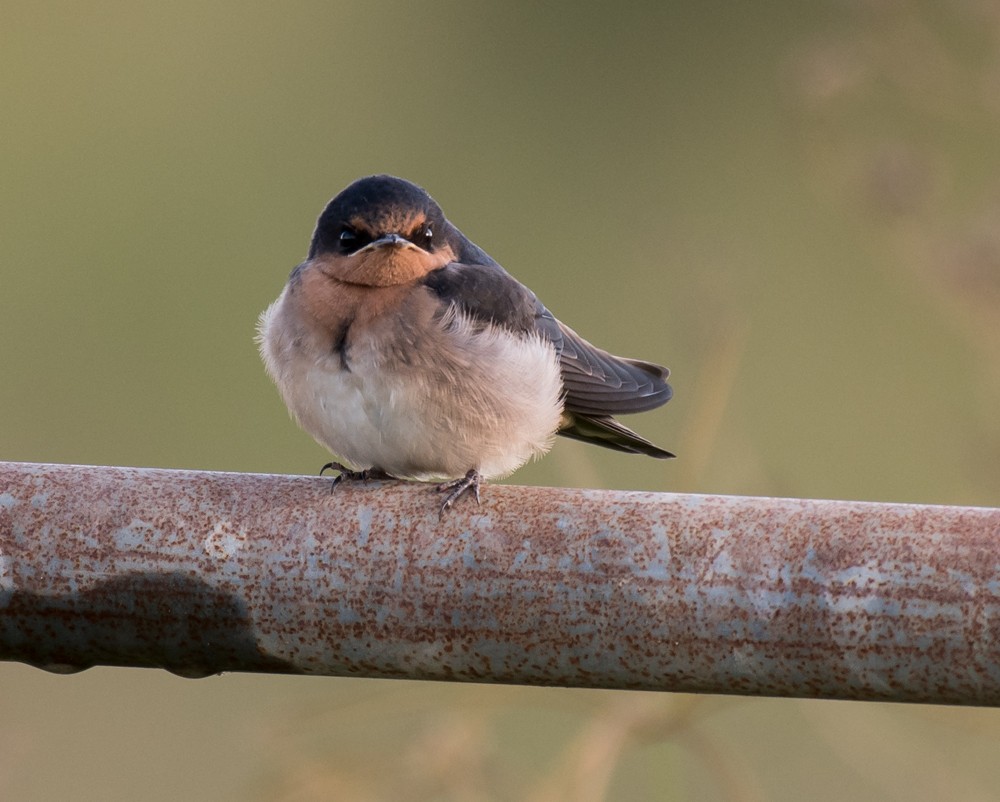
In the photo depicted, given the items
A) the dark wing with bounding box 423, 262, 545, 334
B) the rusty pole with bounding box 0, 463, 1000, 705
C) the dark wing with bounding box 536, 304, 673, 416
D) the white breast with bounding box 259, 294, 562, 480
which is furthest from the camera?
the dark wing with bounding box 536, 304, 673, 416

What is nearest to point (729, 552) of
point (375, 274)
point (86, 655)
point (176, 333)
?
point (86, 655)

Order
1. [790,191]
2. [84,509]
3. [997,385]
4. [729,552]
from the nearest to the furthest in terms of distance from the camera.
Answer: [729,552] → [84,509] → [997,385] → [790,191]

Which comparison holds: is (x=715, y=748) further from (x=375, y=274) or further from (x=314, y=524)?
(x=314, y=524)

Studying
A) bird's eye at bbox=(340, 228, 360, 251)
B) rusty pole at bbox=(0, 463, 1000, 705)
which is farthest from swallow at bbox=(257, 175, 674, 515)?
rusty pole at bbox=(0, 463, 1000, 705)

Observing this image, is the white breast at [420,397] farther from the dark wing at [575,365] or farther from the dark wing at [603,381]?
the dark wing at [603,381]

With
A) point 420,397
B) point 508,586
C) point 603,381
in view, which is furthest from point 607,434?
point 508,586

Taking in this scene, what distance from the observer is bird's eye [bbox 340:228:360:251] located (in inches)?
98.5

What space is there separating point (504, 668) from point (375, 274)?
1.17 m

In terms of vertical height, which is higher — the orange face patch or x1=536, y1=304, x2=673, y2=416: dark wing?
the orange face patch

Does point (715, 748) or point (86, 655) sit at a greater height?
point (86, 655)

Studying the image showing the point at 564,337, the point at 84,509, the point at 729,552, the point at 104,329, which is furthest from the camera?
the point at 104,329

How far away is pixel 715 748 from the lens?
7.54ft

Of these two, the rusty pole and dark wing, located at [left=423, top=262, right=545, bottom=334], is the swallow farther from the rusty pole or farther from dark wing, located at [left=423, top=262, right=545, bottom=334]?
the rusty pole

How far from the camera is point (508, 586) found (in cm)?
139
